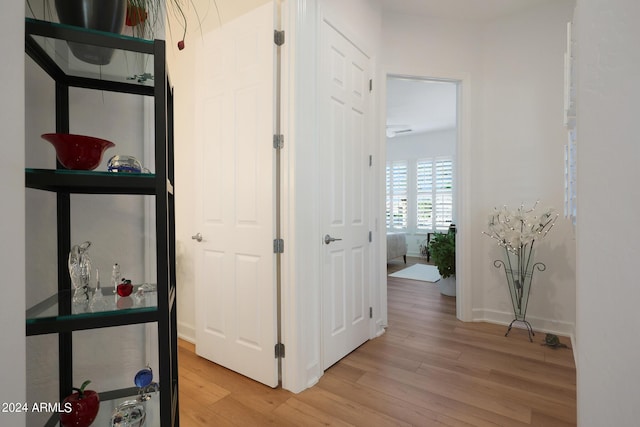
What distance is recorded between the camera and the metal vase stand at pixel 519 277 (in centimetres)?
298

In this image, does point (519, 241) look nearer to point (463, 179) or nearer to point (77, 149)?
point (463, 179)

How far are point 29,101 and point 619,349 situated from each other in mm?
1565

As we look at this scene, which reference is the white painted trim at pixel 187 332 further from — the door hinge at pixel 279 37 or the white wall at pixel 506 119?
the white wall at pixel 506 119

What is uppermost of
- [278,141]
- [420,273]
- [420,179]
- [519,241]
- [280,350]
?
[420,179]

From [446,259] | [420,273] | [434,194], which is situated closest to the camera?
[446,259]

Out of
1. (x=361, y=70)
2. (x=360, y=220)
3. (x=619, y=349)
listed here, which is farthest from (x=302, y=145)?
(x=619, y=349)

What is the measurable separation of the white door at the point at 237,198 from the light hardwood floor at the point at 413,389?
24 centimetres

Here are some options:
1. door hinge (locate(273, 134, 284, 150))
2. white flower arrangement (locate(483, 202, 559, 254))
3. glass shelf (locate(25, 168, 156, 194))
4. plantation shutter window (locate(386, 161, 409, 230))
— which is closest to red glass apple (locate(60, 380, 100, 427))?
glass shelf (locate(25, 168, 156, 194))

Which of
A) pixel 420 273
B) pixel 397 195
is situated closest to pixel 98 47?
pixel 420 273

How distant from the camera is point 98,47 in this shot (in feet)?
2.97

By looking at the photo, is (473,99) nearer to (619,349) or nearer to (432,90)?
(432,90)

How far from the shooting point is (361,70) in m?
2.68

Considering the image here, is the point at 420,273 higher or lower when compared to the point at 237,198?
lower
